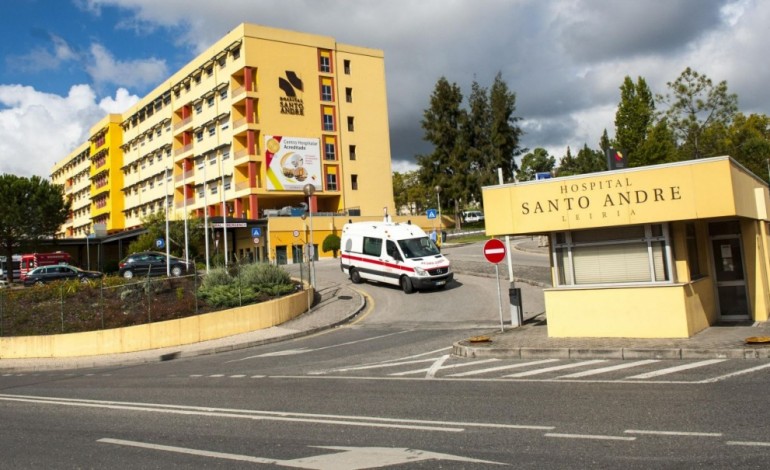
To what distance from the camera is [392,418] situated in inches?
302

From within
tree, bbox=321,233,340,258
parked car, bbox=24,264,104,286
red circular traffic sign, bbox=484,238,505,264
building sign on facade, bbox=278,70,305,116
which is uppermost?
building sign on facade, bbox=278,70,305,116

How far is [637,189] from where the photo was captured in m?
12.9

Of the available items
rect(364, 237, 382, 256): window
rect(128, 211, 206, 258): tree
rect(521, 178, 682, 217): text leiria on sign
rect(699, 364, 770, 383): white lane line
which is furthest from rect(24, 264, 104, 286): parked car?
rect(699, 364, 770, 383): white lane line

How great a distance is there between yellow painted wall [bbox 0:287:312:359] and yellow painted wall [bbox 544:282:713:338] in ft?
36.6

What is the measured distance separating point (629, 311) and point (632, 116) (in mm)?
46295

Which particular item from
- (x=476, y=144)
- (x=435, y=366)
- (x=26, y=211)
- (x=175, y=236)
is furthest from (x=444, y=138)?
(x=435, y=366)

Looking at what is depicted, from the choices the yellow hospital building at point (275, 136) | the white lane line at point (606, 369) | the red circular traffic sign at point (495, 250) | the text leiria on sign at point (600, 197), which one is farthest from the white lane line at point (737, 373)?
the yellow hospital building at point (275, 136)

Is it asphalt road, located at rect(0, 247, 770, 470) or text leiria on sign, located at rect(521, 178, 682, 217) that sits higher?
text leiria on sign, located at rect(521, 178, 682, 217)

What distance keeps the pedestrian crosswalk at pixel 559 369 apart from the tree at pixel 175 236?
4452 centimetres

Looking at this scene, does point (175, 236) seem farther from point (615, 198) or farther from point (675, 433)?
point (675, 433)

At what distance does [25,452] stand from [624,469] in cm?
603

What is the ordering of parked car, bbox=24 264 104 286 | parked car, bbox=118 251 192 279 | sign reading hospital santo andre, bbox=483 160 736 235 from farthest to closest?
parked car, bbox=24 264 104 286 < parked car, bbox=118 251 192 279 < sign reading hospital santo andre, bbox=483 160 736 235

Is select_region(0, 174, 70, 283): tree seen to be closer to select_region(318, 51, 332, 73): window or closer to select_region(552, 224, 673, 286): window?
select_region(318, 51, 332, 73): window

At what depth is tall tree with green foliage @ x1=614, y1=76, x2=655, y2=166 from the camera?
5459 cm
